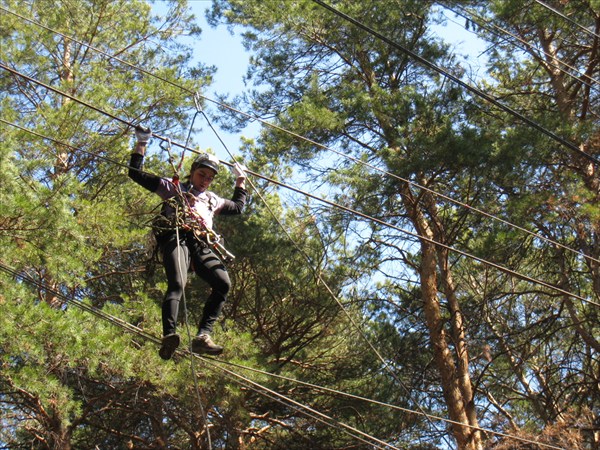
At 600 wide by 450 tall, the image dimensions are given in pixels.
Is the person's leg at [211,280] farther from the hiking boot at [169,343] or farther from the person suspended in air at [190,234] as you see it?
the hiking boot at [169,343]

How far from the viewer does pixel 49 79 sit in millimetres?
10922

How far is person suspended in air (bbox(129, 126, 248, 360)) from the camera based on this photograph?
4621mm

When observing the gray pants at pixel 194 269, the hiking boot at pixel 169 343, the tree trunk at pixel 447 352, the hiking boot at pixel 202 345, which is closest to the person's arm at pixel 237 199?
the gray pants at pixel 194 269

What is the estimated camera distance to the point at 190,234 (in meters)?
4.84

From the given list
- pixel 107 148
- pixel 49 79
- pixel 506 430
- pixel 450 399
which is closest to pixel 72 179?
pixel 107 148

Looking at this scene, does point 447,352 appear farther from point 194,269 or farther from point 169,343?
point 169,343

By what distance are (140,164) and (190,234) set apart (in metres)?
0.52

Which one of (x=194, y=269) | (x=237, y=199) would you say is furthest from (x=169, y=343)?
(x=237, y=199)

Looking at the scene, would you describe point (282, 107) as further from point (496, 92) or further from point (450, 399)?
point (450, 399)

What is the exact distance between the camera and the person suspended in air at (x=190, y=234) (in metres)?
4.62

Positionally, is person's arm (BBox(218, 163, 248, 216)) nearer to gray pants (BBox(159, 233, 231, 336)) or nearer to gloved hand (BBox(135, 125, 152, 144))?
gray pants (BBox(159, 233, 231, 336))

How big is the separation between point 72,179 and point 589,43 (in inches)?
260

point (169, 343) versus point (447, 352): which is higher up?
point (447, 352)

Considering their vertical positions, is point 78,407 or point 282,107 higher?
point 282,107
